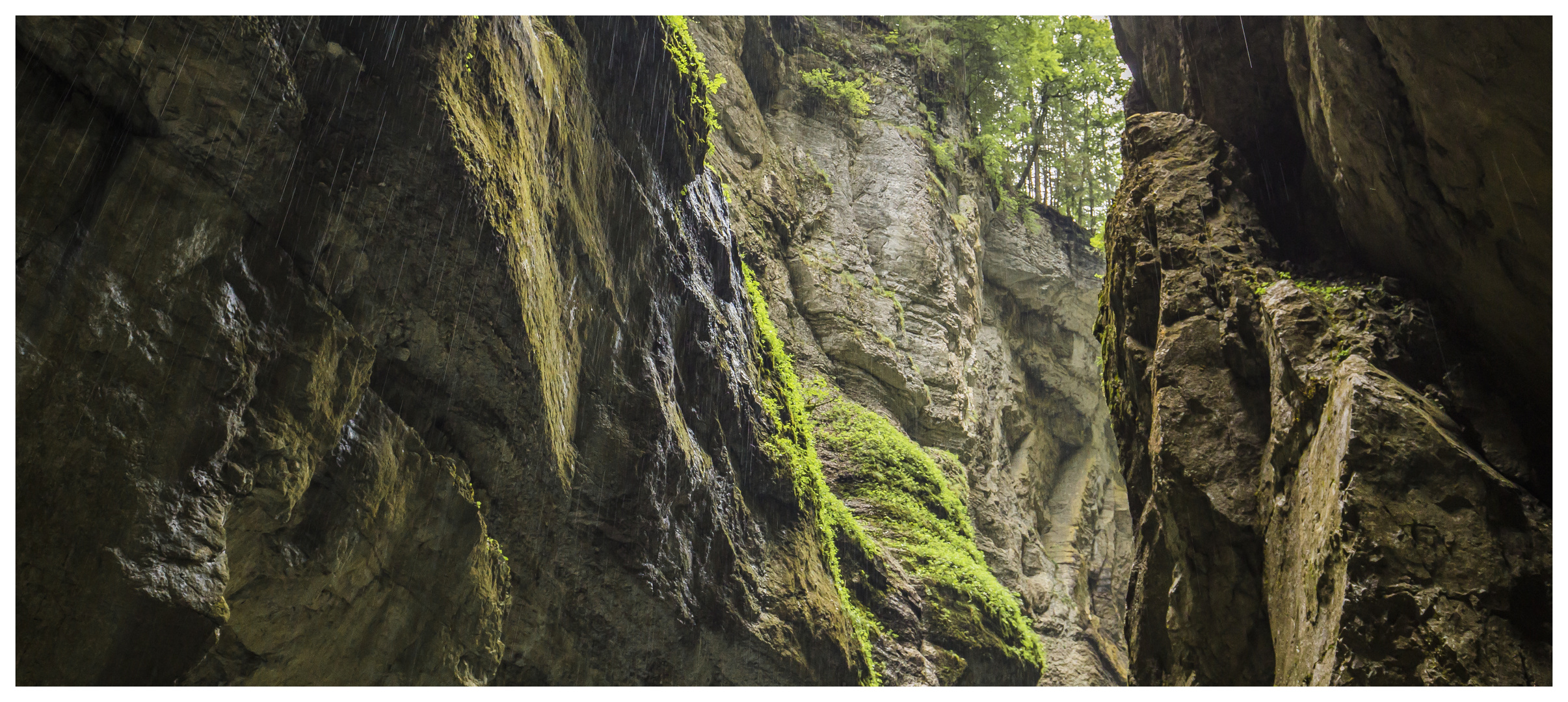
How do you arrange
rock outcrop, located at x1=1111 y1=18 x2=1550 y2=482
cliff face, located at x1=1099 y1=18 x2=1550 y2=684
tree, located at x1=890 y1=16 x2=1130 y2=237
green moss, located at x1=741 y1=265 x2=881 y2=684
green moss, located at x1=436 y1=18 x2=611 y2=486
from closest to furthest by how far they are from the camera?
1. rock outcrop, located at x1=1111 y1=18 x2=1550 y2=482
2. cliff face, located at x1=1099 y1=18 x2=1550 y2=684
3. green moss, located at x1=436 y1=18 x2=611 y2=486
4. green moss, located at x1=741 y1=265 x2=881 y2=684
5. tree, located at x1=890 y1=16 x2=1130 y2=237

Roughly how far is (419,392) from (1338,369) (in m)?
7.00

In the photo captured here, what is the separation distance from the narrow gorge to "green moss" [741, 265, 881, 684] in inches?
5.4

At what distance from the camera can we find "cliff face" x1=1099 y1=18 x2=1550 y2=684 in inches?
219

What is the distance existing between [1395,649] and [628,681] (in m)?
6.74

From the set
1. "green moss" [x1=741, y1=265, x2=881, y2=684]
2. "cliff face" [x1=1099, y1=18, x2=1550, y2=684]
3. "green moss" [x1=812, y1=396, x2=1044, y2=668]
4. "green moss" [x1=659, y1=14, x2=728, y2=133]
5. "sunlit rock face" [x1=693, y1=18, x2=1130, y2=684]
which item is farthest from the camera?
"sunlit rock face" [x1=693, y1=18, x2=1130, y2=684]

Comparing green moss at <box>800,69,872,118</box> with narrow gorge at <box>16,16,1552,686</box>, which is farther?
green moss at <box>800,69,872,118</box>

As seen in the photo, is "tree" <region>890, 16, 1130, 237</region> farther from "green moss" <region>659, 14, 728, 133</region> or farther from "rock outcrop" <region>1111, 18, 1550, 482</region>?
"rock outcrop" <region>1111, 18, 1550, 482</region>

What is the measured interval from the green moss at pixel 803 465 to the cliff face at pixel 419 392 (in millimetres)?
89

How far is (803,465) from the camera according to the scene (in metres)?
13.2

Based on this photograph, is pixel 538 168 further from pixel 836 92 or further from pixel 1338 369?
pixel 836 92

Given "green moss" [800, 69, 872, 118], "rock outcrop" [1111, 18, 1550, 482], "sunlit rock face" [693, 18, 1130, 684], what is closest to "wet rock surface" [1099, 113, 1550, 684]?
"rock outcrop" [1111, 18, 1550, 482]

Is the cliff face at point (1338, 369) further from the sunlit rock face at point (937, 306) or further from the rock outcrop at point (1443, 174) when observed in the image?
the sunlit rock face at point (937, 306)

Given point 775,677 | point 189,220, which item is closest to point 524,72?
point 189,220

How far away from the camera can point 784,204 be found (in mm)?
19547
